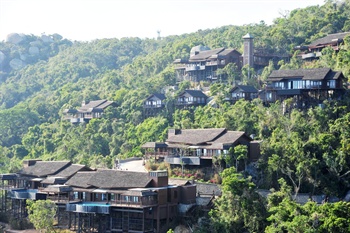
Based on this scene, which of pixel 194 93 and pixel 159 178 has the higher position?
pixel 194 93

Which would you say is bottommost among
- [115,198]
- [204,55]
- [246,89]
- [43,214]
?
[43,214]

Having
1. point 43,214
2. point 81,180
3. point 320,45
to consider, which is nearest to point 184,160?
point 81,180

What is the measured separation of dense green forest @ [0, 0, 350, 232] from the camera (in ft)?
141

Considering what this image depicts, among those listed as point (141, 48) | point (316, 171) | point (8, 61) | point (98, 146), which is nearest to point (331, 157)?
point (316, 171)

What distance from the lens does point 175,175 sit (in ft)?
165

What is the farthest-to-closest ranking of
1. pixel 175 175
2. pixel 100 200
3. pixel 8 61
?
pixel 8 61, pixel 175 175, pixel 100 200

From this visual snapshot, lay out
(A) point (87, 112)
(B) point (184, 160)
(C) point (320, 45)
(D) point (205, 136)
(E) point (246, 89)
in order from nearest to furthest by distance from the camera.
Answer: (B) point (184, 160) → (D) point (205, 136) → (E) point (246, 89) → (C) point (320, 45) → (A) point (87, 112)

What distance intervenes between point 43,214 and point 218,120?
18.2m

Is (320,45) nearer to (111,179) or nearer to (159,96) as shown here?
(159,96)

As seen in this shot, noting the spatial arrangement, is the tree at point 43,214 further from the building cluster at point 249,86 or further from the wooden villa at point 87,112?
the wooden villa at point 87,112

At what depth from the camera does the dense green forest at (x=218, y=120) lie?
4297 centimetres

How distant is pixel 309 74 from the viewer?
2040 inches

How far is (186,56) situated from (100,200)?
1705 inches

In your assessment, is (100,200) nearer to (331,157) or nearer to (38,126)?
(331,157)
